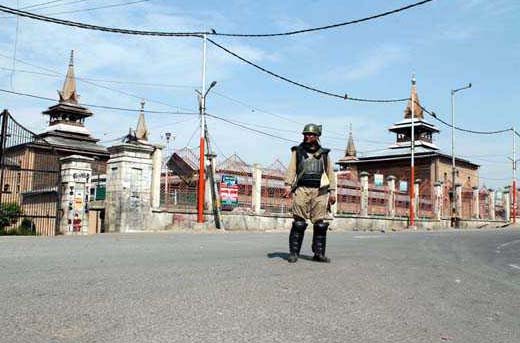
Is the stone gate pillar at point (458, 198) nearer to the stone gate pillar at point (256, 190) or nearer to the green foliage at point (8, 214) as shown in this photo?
the stone gate pillar at point (256, 190)

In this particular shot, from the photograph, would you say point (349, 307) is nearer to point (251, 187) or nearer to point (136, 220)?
point (136, 220)

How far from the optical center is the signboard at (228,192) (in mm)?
21094

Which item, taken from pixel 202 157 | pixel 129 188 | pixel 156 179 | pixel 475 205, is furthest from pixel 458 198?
pixel 129 188

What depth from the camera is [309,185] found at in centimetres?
670

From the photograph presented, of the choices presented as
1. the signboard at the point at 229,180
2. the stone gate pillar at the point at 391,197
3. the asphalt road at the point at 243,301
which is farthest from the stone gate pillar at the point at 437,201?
the asphalt road at the point at 243,301

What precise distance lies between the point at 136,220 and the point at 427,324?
1398 centimetres

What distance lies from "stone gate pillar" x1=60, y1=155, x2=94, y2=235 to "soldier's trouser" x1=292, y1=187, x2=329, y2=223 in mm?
10464

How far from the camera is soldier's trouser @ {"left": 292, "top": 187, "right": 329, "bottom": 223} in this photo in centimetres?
668

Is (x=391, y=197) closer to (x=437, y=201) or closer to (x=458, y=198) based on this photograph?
(x=437, y=201)

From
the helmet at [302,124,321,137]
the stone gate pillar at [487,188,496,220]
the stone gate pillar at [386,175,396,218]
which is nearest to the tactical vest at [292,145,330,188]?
the helmet at [302,124,321,137]

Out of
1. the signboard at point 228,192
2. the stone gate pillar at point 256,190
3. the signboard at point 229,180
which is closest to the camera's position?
the signboard at point 228,192

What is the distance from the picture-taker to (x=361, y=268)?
6.73m

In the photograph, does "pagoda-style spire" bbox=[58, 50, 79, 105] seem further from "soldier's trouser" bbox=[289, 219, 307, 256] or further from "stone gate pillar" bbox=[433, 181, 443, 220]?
"soldier's trouser" bbox=[289, 219, 307, 256]

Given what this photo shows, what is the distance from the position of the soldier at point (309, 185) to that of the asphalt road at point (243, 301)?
0.52 metres
